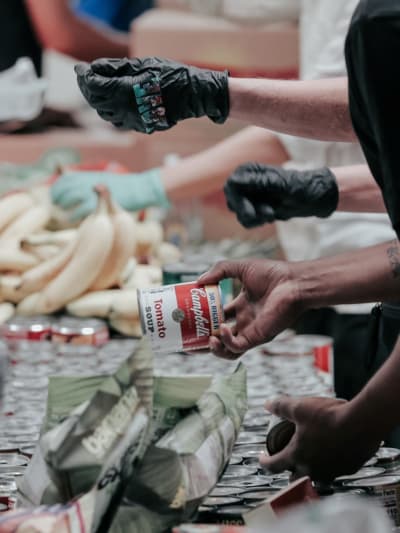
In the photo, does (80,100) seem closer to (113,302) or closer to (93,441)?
(113,302)

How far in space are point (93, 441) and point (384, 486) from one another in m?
0.52

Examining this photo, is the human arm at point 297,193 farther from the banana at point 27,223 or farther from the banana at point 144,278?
the banana at point 27,223

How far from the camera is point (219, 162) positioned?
357 cm

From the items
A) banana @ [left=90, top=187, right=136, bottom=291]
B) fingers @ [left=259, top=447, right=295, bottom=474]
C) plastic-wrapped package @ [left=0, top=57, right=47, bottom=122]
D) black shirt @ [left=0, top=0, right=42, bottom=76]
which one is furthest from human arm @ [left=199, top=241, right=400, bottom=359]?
black shirt @ [left=0, top=0, right=42, bottom=76]

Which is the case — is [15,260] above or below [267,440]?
below

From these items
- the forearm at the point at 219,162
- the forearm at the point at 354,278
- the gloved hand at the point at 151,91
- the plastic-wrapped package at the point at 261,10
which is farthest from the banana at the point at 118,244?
the plastic-wrapped package at the point at 261,10

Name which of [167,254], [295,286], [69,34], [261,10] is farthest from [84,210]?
[69,34]

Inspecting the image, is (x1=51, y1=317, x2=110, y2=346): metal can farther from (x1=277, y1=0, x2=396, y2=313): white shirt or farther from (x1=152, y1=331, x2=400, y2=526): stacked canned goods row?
(x1=277, y1=0, x2=396, y2=313): white shirt

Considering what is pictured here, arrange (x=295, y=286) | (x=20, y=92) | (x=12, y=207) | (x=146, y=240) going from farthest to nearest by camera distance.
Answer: (x=20, y=92), (x=146, y=240), (x=12, y=207), (x=295, y=286)

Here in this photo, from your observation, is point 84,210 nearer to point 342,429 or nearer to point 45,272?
point 45,272

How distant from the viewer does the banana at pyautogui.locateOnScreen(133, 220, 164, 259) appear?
10.8ft

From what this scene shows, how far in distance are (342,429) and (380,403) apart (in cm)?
7

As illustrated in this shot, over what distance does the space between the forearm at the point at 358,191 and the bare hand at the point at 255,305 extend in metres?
0.55

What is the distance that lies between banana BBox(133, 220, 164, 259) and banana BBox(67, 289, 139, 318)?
Result: 37cm
